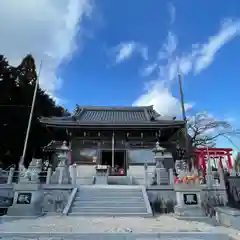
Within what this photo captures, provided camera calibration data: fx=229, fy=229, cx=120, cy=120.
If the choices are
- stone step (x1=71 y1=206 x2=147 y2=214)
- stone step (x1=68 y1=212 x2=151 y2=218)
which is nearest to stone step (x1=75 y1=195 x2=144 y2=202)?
stone step (x1=71 y1=206 x2=147 y2=214)

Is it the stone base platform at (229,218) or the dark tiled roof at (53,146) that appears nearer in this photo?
the stone base platform at (229,218)

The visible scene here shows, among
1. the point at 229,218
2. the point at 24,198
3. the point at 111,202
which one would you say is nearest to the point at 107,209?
A: the point at 111,202

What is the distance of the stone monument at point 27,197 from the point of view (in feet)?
32.7

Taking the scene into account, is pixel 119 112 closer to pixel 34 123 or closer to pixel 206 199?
pixel 34 123

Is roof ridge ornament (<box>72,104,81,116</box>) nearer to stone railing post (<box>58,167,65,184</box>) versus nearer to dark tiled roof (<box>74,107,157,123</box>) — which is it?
dark tiled roof (<box>74,107,157,123</box>)

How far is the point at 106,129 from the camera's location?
19.5 metres

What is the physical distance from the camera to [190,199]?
33.9ft

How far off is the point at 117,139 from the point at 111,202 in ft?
29.7

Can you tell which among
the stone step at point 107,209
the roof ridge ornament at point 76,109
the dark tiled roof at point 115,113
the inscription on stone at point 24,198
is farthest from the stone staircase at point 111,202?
the roof ridge ornament at point 76,109

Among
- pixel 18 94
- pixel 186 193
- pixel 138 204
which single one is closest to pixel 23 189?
pixel 138 204

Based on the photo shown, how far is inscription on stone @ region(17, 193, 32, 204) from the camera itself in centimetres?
1027

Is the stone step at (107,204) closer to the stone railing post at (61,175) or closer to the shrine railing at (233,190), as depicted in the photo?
the stone railing post at (61,175)

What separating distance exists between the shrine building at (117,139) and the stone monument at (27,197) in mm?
8299

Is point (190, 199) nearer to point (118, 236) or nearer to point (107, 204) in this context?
point (107, 204)
